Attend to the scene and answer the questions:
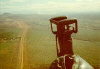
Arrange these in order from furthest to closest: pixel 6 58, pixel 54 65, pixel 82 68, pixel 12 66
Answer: pixel 6 58 < pixel 12 66 < pixel 54 65 < pixel 82 68

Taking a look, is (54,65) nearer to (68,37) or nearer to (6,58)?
(68,37)

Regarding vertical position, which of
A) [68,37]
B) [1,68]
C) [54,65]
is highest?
[68,37]

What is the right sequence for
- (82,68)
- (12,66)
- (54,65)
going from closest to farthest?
(82,68) → (54,65) → (12,66)

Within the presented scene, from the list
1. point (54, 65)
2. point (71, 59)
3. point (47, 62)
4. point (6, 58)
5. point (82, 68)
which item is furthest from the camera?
point (6, 58)

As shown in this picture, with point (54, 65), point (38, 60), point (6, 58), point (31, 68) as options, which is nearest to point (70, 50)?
point (54, 65)

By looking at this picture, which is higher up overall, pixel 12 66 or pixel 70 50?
pixel 70 50

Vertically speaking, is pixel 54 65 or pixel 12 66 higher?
pixel 54 65

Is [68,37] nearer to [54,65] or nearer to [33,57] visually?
[54,65]

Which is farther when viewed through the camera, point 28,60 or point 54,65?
point 28,60

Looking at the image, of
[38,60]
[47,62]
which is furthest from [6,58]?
[47,62]
